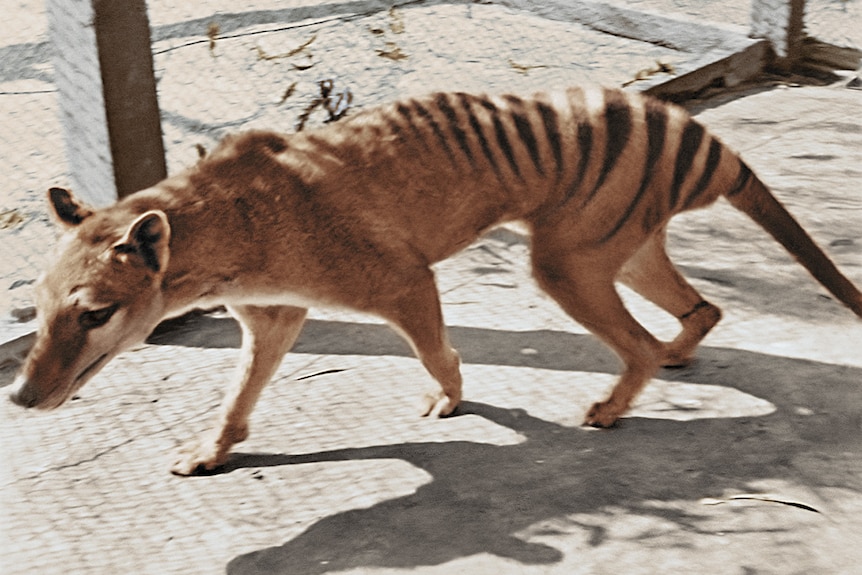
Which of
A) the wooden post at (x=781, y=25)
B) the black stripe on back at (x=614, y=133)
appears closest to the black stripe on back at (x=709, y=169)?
the black stripe on back at (x=614, y=133)

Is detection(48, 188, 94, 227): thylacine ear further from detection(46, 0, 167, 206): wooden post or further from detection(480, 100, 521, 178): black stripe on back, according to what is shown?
detection(480, 100, 521, 178): black stripe on back

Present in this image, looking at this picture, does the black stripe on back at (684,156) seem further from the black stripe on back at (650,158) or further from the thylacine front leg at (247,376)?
the thylacine front leg at (247,376)

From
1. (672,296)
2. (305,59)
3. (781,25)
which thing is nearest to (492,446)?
(672,296)

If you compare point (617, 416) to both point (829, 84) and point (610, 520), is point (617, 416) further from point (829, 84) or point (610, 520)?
point (829, 84)

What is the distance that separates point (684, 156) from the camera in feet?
12.3

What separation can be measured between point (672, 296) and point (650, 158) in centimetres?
67

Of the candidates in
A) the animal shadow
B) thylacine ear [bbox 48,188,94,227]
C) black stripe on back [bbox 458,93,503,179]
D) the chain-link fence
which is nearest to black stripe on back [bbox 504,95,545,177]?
black stripe on back [bbox 458,93,503,179]

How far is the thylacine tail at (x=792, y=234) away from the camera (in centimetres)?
388

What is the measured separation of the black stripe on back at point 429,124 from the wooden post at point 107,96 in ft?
3.97

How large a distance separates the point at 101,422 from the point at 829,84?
15.9ft

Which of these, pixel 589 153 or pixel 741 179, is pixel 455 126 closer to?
pixel 589 153

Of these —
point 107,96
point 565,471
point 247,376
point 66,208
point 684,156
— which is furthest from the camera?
point 107,96

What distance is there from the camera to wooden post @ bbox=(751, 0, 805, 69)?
711 cm

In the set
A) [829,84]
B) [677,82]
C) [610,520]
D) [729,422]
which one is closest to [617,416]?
[729,422]
